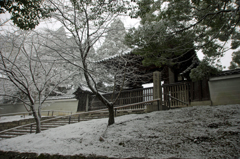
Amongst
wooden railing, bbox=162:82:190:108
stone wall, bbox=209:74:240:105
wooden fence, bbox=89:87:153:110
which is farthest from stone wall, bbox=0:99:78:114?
stone wall, bbox=209:74:240:105

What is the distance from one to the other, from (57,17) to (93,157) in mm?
4437

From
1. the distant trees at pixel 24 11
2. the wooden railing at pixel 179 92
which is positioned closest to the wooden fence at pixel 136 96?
the wooden railing at pixel 179 92

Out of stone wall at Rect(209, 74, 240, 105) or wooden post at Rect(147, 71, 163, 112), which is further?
stone wall at Rect(209, 74, 240, 105)

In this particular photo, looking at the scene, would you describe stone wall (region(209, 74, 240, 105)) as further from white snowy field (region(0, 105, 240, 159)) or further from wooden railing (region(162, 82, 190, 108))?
white snowy field (region(0, 105, 240, 159))

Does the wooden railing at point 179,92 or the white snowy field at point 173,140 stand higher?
the wooden railing at point 179,92

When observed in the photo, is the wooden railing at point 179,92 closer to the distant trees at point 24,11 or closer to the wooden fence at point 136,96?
the wooden fence at point 136,96

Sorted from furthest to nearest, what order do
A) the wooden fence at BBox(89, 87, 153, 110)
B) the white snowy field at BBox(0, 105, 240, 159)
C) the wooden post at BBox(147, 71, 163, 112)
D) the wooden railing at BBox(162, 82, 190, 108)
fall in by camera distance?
the wooden fence at BBox(89, 87, 153, 110), the wooden railing at BBox(162, 82, 190, 108), the wooden post at BBox(147, 71, 163, 112), the white snowy field at BBox(0, 105, 240, 159)

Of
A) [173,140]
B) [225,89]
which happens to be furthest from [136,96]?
[173,140]

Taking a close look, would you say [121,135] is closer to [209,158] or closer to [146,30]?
[209,158]

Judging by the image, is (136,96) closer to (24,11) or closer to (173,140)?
(173,140)

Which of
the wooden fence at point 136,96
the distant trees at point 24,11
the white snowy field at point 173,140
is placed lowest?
the white snowy field at point 173,140

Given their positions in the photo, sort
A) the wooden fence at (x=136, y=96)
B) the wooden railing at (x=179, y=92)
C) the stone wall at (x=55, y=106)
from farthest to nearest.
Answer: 1. the stone wall at (x=55, y=106)
2. the wooden fence at (x=136, y=96)
3. the wooden railing at (x=179, y=92)

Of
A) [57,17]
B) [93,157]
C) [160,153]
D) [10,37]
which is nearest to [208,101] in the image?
[160,153]

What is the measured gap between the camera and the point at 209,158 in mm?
2729
